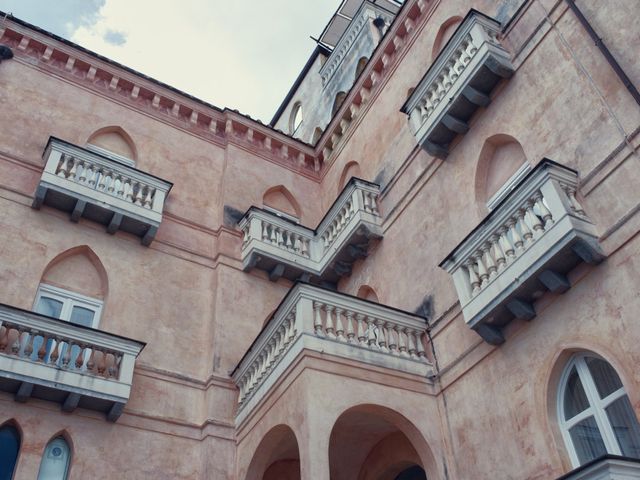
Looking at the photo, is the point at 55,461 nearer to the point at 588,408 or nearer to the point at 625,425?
the point at 588,408

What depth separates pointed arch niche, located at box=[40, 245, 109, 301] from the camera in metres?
13.3

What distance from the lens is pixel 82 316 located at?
13.1 meters

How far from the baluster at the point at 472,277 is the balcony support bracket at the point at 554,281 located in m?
1.23

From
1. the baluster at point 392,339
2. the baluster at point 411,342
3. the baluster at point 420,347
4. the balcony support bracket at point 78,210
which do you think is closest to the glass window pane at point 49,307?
the balcony support bracket at point 78,210

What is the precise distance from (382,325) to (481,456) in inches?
109

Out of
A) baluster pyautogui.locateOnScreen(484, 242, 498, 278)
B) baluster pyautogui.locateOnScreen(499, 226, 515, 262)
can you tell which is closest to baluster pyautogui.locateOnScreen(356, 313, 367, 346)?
baluster pyautogui.locateOnScreen(484, 242, 498, 278)

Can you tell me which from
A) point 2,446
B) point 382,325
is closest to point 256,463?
point 382,325

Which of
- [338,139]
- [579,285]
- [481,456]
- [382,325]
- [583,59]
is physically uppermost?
[338,139]

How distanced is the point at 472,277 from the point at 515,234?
1.12m

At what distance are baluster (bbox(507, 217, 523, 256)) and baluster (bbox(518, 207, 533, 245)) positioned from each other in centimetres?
11

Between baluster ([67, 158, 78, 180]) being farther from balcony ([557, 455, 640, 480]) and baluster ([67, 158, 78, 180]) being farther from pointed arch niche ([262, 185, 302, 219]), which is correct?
balcony ([557, 455, 640, 480])

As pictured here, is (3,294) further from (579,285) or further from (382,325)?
(579,285)

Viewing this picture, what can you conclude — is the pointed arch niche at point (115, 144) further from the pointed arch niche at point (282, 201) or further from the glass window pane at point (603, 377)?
the glass window pane at point (603, 377)

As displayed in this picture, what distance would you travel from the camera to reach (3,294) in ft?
40.1
